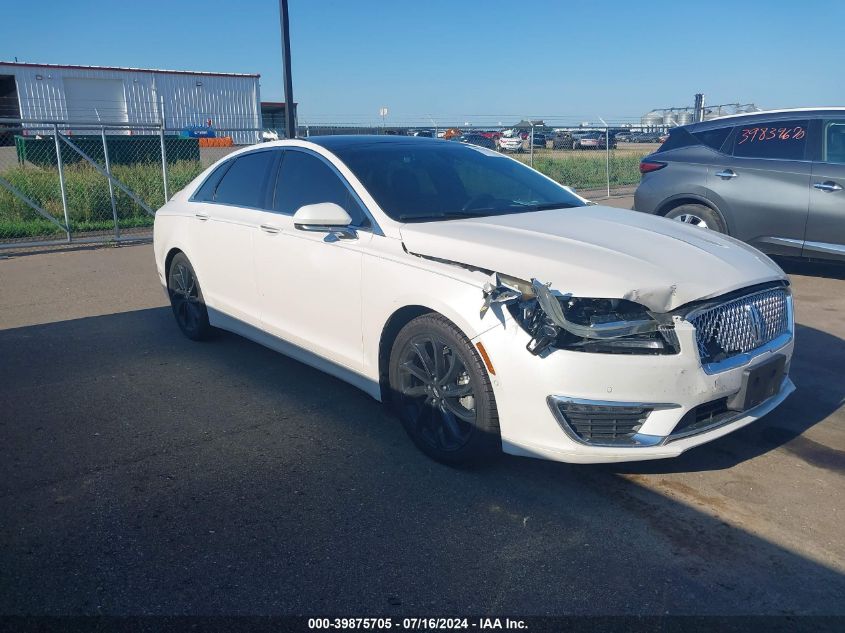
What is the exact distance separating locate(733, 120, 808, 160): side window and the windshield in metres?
A: 3.82

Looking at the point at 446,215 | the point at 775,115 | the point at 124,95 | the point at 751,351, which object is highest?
the point at 124,95

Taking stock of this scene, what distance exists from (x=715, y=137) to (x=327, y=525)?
6.80 meters

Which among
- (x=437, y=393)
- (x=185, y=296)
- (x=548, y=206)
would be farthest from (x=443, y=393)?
(x=185, y=296)

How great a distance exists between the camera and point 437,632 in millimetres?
2533

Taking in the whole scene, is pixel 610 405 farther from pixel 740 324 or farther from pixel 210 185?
pixel 210 185

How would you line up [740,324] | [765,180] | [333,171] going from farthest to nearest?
[765,180] < [333,171] < [740,324]

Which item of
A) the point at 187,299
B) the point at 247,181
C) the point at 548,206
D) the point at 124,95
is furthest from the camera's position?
the point at 124,95

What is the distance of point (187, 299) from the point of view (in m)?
5.96

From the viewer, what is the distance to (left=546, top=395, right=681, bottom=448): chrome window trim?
3.11 meters

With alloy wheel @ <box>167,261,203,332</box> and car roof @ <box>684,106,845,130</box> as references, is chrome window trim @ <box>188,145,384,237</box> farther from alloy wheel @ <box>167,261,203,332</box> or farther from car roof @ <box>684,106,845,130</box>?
car roof @ <box>684,106,845,130</box>

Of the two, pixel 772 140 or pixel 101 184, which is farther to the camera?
pixel 101 184

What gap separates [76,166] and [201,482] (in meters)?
12.6

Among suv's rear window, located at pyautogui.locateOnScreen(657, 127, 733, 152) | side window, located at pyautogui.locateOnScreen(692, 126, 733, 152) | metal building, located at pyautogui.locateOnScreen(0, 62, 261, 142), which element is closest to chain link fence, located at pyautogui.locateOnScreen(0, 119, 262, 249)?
suv's rear window, located at pyautogui.locateOnScreen(657, 127, 733, 152)

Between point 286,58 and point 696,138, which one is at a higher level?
point 286,58
